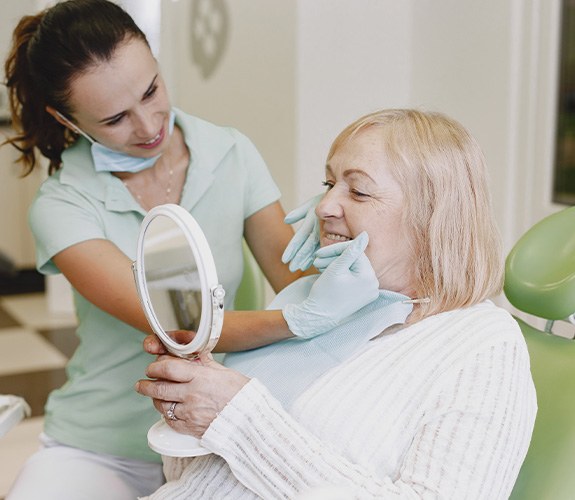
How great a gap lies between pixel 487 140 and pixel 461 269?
163cm

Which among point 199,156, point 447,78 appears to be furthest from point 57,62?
point 447,78

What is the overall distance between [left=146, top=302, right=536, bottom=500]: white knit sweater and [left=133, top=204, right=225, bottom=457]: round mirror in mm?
93

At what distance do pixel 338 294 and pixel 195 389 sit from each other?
24 centimetres

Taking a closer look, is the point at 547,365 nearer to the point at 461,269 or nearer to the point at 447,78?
the point at 461,269

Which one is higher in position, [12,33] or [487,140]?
[12,33]

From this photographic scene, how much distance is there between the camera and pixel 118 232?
157cm

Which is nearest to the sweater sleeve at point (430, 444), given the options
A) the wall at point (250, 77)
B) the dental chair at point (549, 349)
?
the dental chair at point (549, 349)

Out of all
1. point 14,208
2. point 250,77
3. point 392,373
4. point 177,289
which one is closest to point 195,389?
point 177,289

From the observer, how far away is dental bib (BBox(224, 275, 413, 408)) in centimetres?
129

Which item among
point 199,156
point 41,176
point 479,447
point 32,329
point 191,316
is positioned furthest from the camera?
point 41,176

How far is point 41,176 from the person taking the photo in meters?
4.65

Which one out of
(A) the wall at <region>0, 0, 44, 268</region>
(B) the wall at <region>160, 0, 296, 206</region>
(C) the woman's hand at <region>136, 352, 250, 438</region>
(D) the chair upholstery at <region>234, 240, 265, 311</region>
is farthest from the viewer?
(A) the wall at <region>0, 0, 44, 268</region>

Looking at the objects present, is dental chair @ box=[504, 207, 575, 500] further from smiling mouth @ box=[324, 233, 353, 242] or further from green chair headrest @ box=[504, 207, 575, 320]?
smiling mouth @ box=[324, 233, 353, 242]

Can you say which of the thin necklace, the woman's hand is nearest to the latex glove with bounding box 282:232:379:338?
the woman's hand
